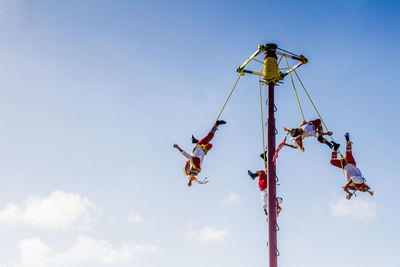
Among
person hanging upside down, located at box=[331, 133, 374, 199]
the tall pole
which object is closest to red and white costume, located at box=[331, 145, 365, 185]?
person hanging upside down, located at box=[331, 133, 374, 199]

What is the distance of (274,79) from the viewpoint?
10.6m

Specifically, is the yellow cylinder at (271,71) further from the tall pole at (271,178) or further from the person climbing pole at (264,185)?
the person climbing pole at (264,185)

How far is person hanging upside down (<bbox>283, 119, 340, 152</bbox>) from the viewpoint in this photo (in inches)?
412

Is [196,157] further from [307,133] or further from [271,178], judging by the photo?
[307,133]

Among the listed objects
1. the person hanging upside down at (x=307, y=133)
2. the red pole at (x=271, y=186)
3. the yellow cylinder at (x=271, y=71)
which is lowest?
the red pole at (x=271, y=186)

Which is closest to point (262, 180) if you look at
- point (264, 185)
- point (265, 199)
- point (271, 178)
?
point (264, 185)

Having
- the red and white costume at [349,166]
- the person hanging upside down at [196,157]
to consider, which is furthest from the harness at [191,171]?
the red and white costume at [349,166]

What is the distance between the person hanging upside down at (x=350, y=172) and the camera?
1064 centimetres

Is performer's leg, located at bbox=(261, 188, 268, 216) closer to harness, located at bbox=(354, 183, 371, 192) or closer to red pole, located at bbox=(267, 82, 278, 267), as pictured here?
red pole, located at bbox=(267, 82, 278, 267)

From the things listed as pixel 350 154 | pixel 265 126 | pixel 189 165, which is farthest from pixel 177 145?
pixel 350 154

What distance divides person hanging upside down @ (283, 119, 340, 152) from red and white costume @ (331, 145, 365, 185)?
39cm

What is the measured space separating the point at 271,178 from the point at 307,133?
5.51 ft

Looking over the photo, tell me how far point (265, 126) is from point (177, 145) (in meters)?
2.39

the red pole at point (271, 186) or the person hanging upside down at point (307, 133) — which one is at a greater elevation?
the person hanging upside down at point (307, 133)
